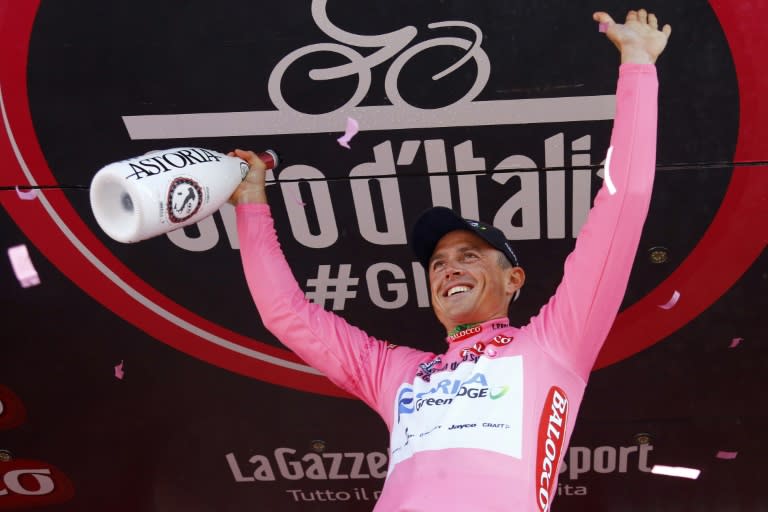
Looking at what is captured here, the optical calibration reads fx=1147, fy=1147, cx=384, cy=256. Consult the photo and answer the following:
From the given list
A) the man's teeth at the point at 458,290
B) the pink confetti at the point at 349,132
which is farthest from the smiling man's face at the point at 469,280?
the pink confetti at the point at 349,132

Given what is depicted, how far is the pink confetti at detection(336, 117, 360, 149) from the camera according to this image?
2.88 meters

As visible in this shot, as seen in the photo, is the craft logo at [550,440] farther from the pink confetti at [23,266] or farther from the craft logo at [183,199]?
the pink confetti at [23,266]

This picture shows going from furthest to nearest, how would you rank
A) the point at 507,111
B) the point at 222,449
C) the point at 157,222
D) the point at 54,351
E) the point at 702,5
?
the point at 222,449 → the point at 54,351 → the point at 507,111 → the point at 702,5 → the point at 157,222

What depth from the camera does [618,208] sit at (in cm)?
242

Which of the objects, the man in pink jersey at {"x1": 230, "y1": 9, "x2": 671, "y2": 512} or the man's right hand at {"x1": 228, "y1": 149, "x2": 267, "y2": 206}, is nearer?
the man in pink jersey at {"x1": 230, "y1": 9, "x2": 671, "y2": 512}

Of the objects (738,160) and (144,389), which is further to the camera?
(144,389)

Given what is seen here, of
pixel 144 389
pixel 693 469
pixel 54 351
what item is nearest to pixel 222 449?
pixel 144 389

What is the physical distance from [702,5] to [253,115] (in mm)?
1105

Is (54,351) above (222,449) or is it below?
above

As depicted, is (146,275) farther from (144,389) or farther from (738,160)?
(738,160)

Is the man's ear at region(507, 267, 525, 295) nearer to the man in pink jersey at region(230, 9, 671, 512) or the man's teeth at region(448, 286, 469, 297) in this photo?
the man in pink jersey at region(230, 9, 671, 512)

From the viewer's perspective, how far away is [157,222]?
94.3 inches

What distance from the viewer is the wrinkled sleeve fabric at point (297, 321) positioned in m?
2.71

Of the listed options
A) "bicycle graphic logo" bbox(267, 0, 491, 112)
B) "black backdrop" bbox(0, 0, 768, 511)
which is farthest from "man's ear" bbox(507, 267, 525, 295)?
"bicycle graphic logo" bbox(267, 0, 491, 112)
